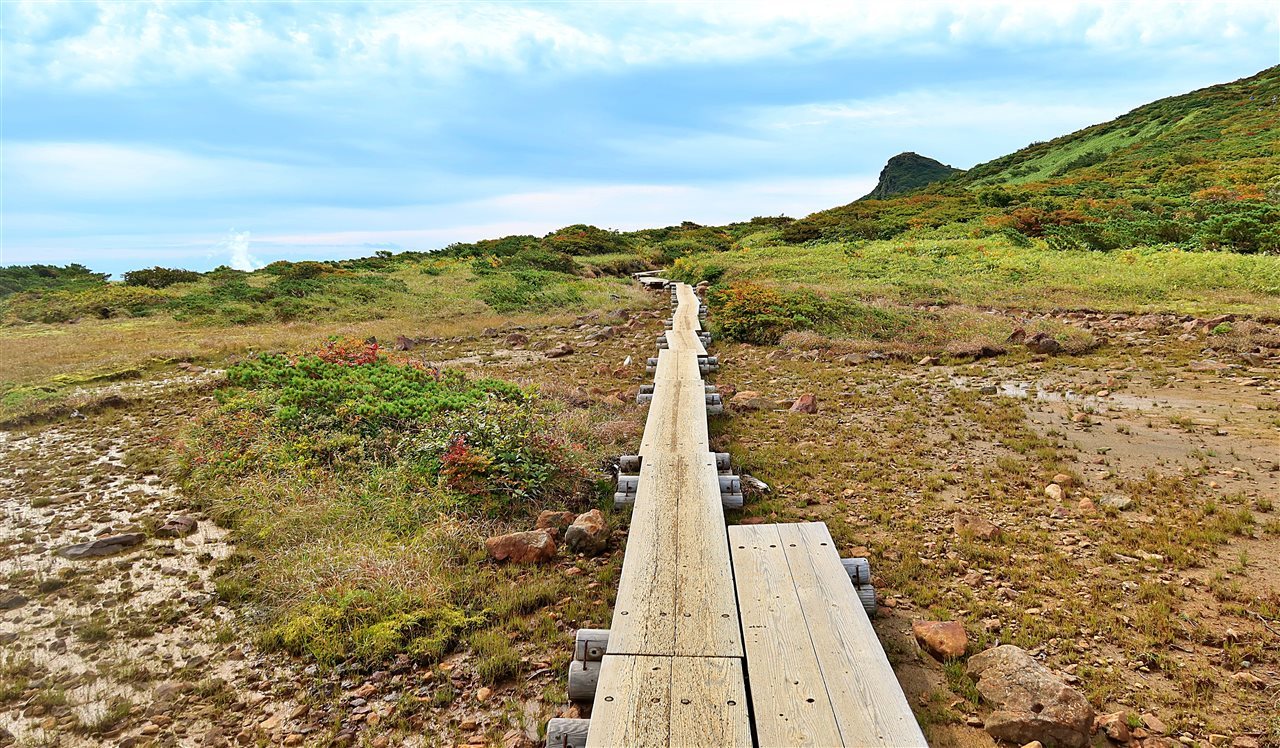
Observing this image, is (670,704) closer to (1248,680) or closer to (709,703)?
(709,703)

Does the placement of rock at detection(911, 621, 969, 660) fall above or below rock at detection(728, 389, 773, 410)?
below

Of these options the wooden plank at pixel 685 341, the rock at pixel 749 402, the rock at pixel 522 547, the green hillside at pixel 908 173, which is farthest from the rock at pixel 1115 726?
the green hillside at pixel 908 173

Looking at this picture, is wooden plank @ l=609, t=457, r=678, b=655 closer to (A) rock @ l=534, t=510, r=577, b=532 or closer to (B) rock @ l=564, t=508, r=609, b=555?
(B) rock @ l=564, t=508, r=609, b=555

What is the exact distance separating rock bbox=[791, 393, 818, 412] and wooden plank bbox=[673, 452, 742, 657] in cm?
392

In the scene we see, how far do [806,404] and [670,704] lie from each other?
6.89 meters

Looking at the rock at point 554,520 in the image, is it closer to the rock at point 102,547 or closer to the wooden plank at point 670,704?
the wooden plank at point 670,704

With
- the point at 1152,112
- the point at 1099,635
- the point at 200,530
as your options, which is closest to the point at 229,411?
the point at 200,530

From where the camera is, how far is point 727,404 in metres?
10.0

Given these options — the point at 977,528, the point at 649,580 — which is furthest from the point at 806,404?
the point at 649,580

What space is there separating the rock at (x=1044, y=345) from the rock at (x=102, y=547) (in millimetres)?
14212

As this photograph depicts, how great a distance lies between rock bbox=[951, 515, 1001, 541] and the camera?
5446 mm

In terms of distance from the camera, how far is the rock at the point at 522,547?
17.4ft

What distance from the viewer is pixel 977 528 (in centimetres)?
555

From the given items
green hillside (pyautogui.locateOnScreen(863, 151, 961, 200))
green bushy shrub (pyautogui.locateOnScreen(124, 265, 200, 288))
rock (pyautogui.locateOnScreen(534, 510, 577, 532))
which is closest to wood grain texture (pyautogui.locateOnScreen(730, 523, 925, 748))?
rock (pyautogui.locateOnScreen(534, 510, 577, 532))
